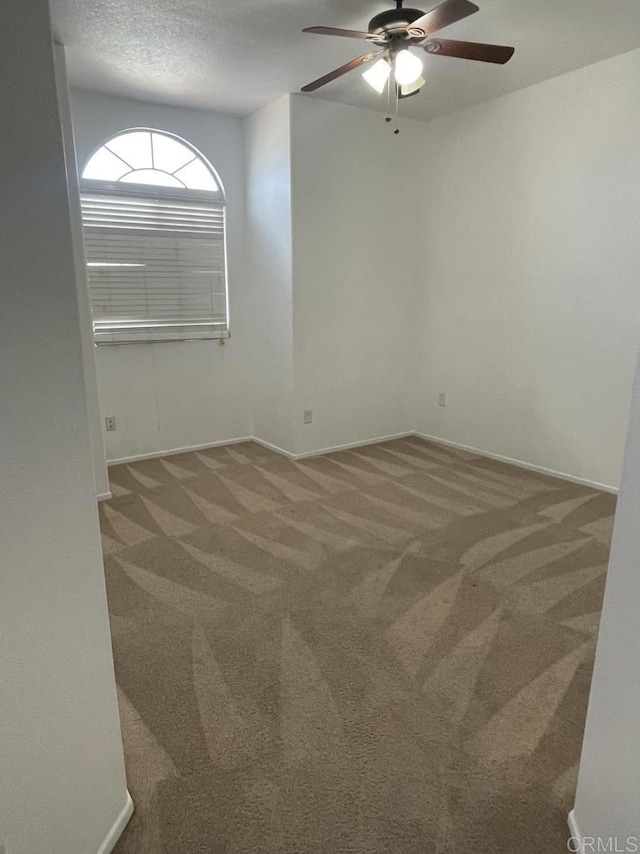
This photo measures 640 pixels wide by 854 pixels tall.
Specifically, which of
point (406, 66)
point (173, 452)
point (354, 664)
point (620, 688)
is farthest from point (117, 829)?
point (173, 452)

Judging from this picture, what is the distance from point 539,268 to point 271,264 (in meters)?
2.01

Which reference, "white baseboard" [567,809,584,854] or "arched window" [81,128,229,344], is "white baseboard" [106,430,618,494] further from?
"white baseboard" [567,809,584,854]

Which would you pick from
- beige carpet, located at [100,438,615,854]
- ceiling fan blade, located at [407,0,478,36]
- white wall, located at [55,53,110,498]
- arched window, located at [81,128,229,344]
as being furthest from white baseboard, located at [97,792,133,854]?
arched window, located at [81,128,229,344]

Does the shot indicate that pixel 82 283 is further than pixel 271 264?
No

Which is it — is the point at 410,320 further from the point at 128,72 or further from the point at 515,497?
the point at 128,72

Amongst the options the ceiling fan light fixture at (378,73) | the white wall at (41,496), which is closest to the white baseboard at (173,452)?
the ceiling fan light fixture at (378,73)

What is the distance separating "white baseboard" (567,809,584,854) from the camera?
1313 millimetres

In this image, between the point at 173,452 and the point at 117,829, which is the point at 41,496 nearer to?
the point at 117,829

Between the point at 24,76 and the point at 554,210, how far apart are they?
3.54 meters

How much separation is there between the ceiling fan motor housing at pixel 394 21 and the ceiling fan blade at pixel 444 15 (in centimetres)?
7

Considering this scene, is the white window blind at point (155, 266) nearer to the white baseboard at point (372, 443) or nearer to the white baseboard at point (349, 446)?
the white baseboard at point (372, 443)

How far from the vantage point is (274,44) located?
292cm

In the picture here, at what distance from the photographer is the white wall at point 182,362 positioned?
3816 mm

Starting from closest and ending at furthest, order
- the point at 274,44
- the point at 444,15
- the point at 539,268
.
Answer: the point at 444,15 → the point at 274,44 → the point at 539,268
